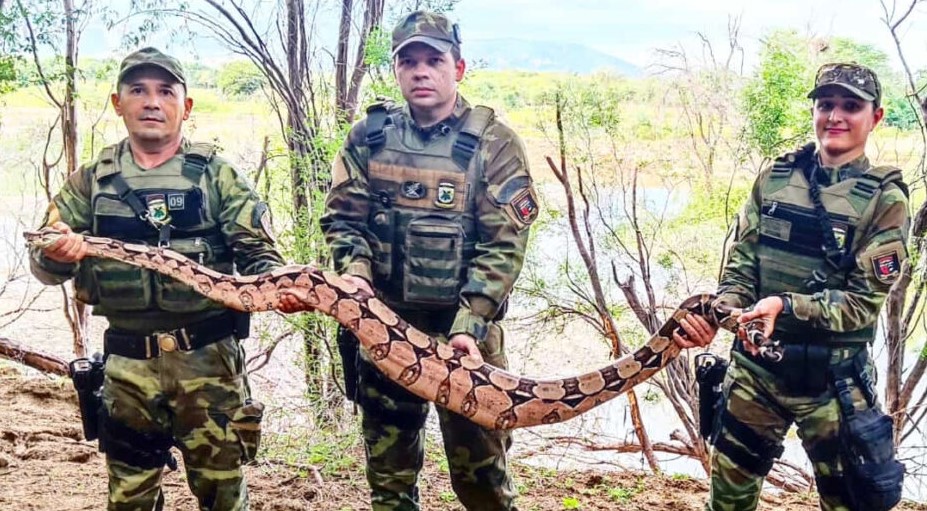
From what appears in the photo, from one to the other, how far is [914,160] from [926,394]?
8.18ft

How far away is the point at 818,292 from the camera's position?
3812mm

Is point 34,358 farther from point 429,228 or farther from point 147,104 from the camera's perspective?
point 429,228

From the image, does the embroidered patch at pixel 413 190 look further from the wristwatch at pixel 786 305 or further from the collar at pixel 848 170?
the collar at pixel 848 170

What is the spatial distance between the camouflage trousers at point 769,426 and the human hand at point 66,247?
3245 mm

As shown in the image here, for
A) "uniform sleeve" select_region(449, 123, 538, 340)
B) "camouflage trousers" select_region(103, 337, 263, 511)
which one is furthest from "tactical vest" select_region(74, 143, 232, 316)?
"uniform sleeve" select_region(449, 123, 538, 340)

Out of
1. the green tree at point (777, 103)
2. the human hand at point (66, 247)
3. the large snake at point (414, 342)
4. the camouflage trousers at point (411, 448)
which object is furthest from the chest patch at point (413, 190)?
the green tree at point (777, 103)

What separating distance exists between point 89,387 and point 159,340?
512 mm

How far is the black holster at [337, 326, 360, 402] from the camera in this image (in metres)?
4.13

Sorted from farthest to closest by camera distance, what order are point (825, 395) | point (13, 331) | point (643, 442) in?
point (13, 331), point (643, 442), point (825, 395)

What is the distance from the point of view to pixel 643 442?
29.5ft

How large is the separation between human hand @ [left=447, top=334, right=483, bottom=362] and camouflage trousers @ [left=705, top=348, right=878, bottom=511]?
140cm

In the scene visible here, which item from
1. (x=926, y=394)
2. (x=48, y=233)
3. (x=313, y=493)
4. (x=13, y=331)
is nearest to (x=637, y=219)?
(x=926, y=394)

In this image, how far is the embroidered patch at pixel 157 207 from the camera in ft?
12.6

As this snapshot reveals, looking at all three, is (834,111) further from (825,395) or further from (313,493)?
(313,493)
